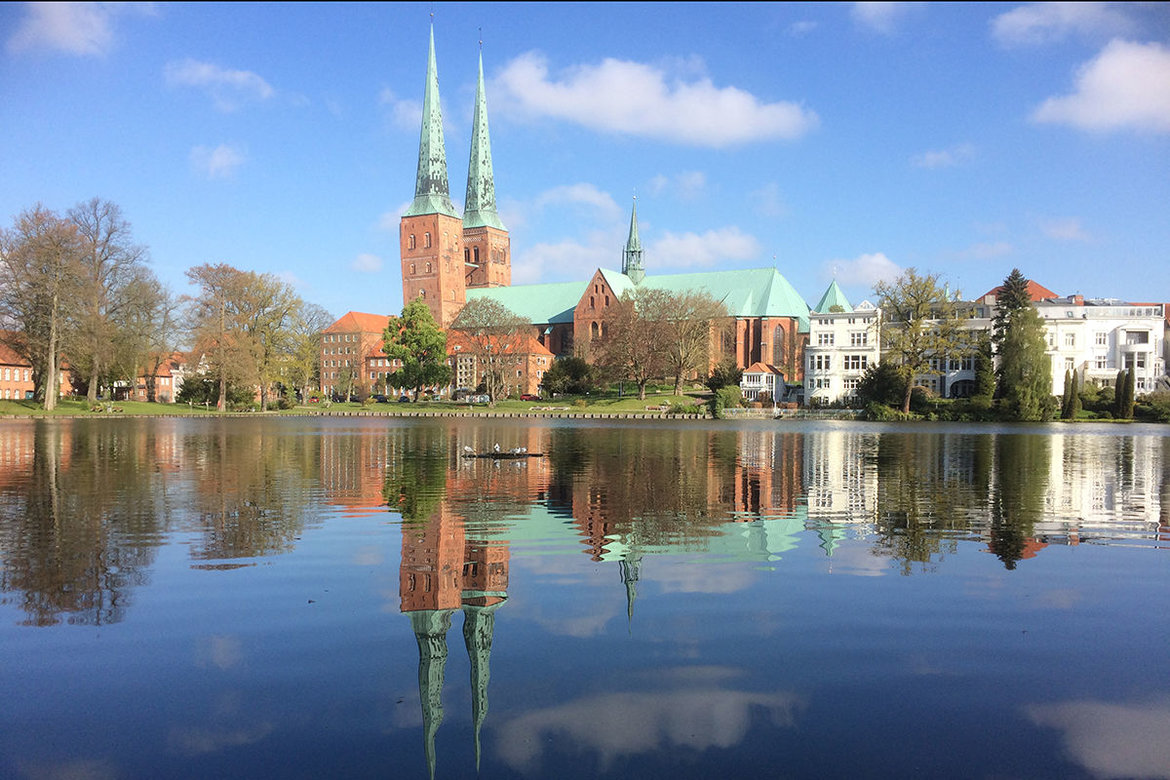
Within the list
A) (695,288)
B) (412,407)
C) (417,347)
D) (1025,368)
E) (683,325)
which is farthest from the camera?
(695,288)

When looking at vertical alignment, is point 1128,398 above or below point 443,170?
below

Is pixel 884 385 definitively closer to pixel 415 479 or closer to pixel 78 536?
pixel 415 479

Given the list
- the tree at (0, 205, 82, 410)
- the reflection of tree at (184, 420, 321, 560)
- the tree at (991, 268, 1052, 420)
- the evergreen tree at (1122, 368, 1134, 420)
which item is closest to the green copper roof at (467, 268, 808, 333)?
the tree at (991, 268, 1052, 420)

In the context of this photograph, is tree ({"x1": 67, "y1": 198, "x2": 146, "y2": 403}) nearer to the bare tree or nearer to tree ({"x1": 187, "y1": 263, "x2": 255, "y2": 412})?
tree ({"x1": 187, "y1": 263, "x2": 255, "y2": 412})

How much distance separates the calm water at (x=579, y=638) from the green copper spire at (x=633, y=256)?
124 metres

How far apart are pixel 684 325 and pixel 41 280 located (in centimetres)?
6470

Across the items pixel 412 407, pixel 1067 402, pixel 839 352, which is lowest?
pixel 412 407

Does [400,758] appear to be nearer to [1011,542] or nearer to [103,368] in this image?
[1011,542]

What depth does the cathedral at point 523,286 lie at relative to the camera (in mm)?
116875

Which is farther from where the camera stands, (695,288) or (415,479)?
(695,288)

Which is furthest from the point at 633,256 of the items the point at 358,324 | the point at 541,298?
the point at 358,324

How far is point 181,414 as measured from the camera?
266ft

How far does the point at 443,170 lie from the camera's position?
135125mm

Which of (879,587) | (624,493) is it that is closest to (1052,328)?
(624,493)
